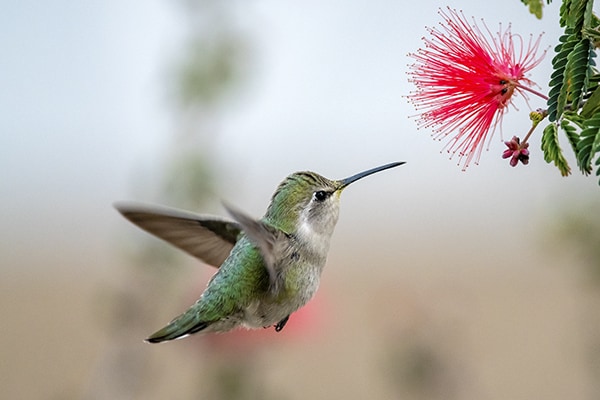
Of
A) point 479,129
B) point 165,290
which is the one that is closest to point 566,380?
point 165,290

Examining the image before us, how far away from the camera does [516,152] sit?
1.38m

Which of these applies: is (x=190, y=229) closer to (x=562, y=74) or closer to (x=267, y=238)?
(x=267, y=238)

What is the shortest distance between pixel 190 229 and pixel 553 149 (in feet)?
3.49

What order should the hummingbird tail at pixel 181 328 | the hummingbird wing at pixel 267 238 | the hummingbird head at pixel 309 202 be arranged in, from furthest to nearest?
the hummingbird tail at pixel 181 328
the hummingbird head at pixel 309 202
the hummingbird wing at pixel 267 238

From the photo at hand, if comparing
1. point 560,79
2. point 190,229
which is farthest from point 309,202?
point 560,79

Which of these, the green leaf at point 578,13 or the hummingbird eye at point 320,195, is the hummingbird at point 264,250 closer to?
the hummingbird eye at point 320,195

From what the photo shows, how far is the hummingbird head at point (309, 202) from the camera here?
6.07 ft

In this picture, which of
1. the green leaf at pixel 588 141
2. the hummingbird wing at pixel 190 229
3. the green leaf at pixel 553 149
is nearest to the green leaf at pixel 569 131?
the green leaf at pixel 553 149

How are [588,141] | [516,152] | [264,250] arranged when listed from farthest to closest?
[264,250] < [516,152] < [588,141]

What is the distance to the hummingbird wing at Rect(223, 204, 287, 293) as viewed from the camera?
1.59 meters

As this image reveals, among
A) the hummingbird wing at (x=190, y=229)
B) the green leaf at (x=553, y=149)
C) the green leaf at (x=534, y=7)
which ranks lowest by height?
the hummingbird wing at (x=190, y=229)

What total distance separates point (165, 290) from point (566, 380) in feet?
11.3

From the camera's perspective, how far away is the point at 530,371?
248 inches

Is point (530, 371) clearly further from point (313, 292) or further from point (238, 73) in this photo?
point (313, 292)
